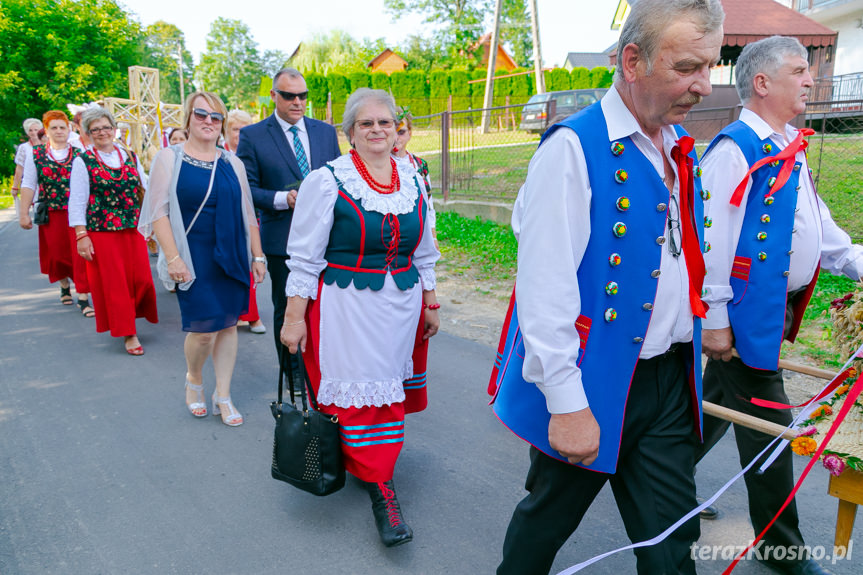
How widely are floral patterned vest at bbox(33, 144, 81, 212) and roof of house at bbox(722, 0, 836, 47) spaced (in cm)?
2008

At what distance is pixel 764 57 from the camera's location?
282 centimetres

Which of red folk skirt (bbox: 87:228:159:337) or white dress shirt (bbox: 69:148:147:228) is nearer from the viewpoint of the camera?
white dress shirt (bbox: 69:148:147:228)

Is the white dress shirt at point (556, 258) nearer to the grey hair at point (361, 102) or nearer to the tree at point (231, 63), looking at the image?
the grey hair at point (361, 102)

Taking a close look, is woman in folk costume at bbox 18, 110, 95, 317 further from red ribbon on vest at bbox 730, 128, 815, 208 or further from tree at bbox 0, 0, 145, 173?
tree at bbox 0, 0, 145, 173

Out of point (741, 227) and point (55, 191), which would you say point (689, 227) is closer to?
point (741, 227)

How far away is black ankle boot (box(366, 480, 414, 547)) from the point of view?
3111mm

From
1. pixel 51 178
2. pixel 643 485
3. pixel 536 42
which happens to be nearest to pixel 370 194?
pixel 643 485

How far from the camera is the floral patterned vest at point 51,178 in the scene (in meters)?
7.71

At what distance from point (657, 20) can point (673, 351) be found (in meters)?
0.99

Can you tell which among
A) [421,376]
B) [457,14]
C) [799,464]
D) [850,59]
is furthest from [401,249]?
[457,14]

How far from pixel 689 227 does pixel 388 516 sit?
6.56 ft

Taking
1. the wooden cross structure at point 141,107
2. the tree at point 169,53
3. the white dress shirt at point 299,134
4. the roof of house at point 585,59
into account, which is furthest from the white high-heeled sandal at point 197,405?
the tree at point 169,53

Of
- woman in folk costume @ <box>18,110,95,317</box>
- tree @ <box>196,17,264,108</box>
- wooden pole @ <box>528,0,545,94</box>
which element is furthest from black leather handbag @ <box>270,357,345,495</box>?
tree @ <box>196,17,264,108</box>

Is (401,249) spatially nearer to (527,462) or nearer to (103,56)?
(527,462)
